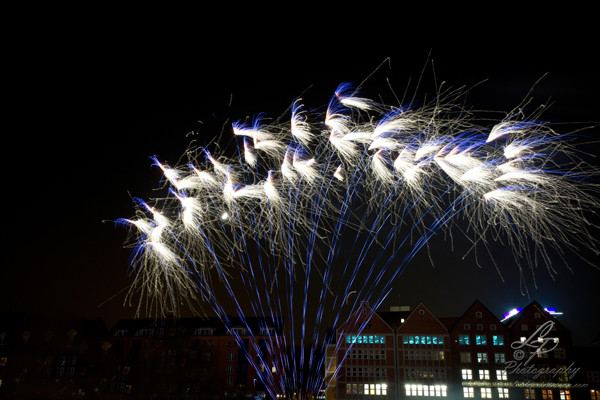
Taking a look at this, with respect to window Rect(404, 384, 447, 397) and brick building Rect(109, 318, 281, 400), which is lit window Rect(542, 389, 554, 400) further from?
brick building Rect(109, 318, 281, 400)

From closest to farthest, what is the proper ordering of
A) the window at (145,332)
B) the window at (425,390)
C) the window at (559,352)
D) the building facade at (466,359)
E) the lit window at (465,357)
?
the building facade at (466,359)
the window at (559,352)
the window at (425,390)
the lit window at (465,357)
the window at (145,332)

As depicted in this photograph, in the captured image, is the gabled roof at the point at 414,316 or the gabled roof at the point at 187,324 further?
the gabled roof at the point at 187,324

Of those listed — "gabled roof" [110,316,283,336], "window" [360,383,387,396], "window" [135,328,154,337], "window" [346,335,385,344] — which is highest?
"gabled roof" [110,316,283,336]

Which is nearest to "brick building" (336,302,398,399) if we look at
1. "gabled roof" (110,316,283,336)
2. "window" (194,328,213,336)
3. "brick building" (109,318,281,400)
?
"brick building" (109,318,281,400)

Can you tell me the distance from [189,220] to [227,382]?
44.9m

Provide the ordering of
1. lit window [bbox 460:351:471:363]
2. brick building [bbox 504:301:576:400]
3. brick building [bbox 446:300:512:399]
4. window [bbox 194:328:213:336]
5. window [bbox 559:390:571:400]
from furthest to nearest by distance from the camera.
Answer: window [bbox 194:328:213:336], lit window [bbox 460:351:471:363], brick building [bbox 446:300:512:399], brick building [bbox 504:301:576:400], window [bbox 559:390:571:400]

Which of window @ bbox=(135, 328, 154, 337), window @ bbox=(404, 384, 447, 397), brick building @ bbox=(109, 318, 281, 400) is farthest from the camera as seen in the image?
window @ bbox=(135, 328, 154, 337)

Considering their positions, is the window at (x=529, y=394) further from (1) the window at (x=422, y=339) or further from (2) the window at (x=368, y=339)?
(2) the window at (x=368, y=339)

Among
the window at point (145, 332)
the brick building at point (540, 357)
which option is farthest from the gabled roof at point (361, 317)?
the window at point (145, 332)

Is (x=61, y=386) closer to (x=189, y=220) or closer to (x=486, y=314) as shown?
(x=189, y=220)

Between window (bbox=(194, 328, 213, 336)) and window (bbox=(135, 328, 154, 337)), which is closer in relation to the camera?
window (bbox=(194, 328, 213, 336))

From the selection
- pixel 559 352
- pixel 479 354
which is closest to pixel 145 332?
pixel 479 354

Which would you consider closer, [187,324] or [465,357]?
[465,357]

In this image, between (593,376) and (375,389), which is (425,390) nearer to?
(375,389)
